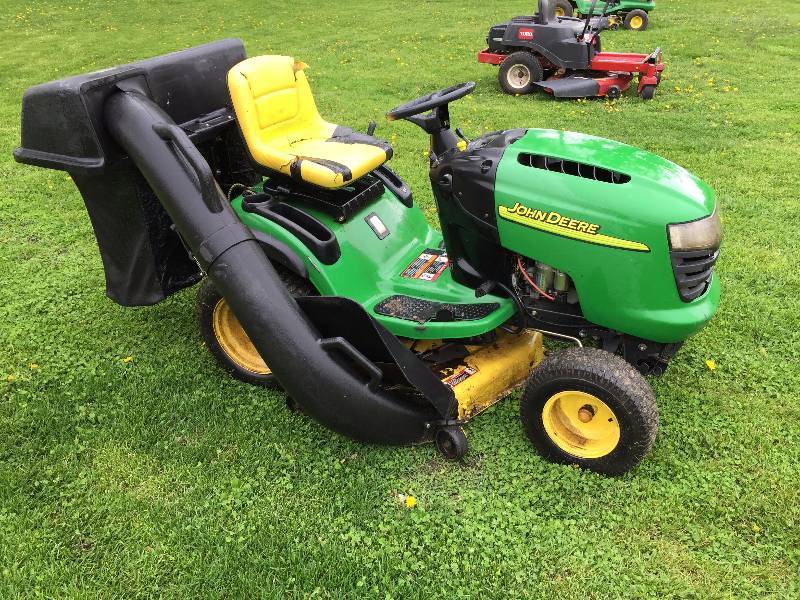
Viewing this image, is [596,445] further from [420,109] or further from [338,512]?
[420,109]

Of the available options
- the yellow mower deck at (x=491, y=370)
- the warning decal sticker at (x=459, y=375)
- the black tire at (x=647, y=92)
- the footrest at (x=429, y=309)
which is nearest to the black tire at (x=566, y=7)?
the black tire at (x=647, y=92)

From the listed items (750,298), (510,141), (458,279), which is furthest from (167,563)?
(750,298)

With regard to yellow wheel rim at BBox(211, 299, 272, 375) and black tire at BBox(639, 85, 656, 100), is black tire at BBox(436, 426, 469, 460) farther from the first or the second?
black tire at BBox(639, 85, 656, 100)

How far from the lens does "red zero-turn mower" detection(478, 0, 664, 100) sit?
8039 mm

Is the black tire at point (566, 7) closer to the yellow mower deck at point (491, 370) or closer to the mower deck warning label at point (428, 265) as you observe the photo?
the mower deck warning label at point (428, 265)

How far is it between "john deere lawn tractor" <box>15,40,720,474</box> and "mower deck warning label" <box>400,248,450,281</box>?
0.5 inches

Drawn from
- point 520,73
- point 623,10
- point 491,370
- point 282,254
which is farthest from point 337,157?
point 623,10

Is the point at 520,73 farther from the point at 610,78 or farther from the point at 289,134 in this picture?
the point at 289,134

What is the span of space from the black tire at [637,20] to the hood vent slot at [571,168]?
37.6ft

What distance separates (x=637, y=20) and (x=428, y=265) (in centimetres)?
1148

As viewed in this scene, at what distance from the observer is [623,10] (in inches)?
518

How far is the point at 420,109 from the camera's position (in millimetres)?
2979

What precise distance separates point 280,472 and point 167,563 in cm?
58

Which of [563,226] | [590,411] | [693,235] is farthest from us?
[590,411]
